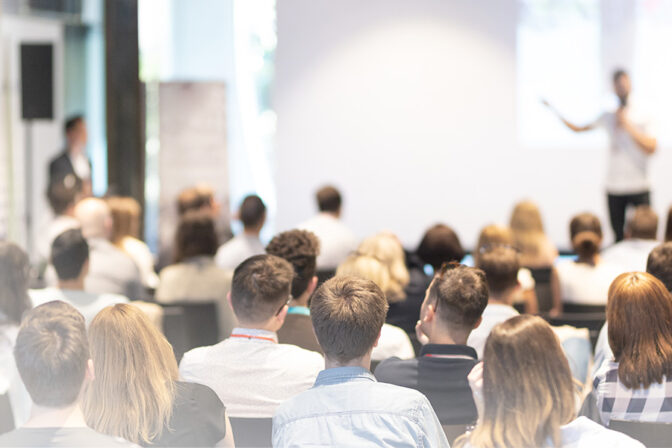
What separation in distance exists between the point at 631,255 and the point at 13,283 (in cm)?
310

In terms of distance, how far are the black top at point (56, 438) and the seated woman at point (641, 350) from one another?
1373 millimetres

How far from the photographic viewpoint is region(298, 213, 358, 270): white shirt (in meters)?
4.97

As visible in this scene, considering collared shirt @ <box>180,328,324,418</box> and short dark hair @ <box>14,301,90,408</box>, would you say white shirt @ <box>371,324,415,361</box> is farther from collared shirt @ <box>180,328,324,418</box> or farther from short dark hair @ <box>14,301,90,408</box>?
short dark hair @ <box>14,301,90,408</box>

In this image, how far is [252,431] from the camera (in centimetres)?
233

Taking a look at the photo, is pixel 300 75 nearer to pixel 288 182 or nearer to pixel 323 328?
pixel 288 182

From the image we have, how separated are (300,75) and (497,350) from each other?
22.7 ft

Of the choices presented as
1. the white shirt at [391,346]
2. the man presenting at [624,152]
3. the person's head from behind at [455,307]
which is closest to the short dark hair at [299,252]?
the white shirt at [391,346]

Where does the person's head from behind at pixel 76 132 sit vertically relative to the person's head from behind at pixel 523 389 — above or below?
above

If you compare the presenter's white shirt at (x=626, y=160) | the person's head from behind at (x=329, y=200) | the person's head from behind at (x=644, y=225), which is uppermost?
the presenter's white shirt at (x=626, y=160)

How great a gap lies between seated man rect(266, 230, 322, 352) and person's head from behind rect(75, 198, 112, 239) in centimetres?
145

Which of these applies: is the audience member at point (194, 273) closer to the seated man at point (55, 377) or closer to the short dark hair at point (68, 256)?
the short dark hair at point (68, 256)

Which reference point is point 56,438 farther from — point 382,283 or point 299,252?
point 382,283

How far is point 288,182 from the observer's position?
8492 millimetres

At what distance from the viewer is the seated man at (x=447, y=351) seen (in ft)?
7.38
